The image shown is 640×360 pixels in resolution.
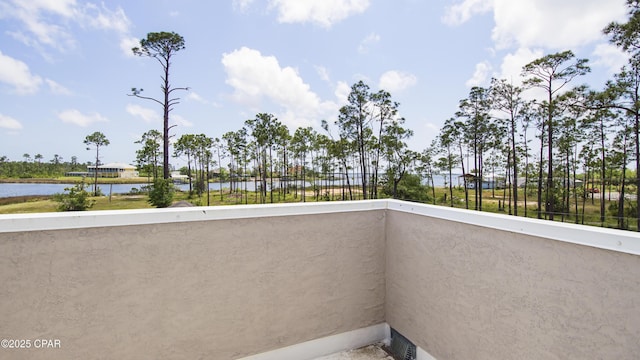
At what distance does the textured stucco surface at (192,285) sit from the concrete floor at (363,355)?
16 centimetres

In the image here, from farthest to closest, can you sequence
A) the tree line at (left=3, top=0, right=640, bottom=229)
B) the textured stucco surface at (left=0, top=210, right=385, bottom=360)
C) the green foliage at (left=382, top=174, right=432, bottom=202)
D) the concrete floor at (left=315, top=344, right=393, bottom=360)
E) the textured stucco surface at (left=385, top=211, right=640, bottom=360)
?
1. the green foliage at (left=382, top=174, right=432, bottom=202)
2. the tree line at (left=3, top=0, right=640, bottom=229)
3. the concrete floor at (left=315, top=344, right=393, bottom=360)
4. the textured stucco surface at (left=0, top=210, right=385, bottom=360)
5. the textured stucco surface at (left=385, top=211, right=640, bottom=360)

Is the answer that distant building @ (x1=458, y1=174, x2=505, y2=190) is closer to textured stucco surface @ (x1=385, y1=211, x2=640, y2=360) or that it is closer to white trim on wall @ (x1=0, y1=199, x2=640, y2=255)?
textured stucco surface @ (x1=385, y1=211, x2=640, y2=360)

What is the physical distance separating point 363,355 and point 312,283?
0.68m

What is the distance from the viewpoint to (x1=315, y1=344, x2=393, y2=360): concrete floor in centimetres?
207

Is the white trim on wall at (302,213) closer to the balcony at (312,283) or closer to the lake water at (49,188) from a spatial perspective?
the balcony at (312,283)

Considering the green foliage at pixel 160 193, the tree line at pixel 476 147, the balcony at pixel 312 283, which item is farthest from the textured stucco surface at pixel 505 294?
the green foliage at pixel 160 193

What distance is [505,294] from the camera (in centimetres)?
147

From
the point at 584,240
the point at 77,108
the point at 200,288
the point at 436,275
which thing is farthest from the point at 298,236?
the point at 77,108

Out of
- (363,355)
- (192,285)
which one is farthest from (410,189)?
(192,285)

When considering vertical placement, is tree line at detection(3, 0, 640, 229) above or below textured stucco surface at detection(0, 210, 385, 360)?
above

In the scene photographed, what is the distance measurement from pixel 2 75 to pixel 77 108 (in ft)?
12.8

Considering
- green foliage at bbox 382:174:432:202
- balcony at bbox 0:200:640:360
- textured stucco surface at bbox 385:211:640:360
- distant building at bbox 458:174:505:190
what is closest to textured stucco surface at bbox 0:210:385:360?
balcony at bbox 0:200:640:360

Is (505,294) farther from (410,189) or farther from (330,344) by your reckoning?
(410,189)

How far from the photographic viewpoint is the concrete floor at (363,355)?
81.4 inches
